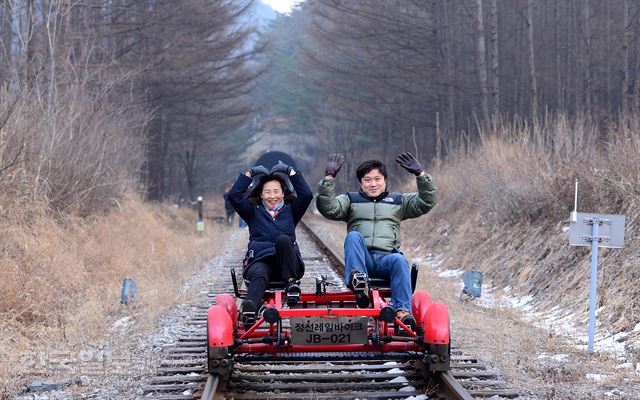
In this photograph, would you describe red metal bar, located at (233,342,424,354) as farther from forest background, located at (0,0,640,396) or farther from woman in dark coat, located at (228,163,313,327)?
forest background, located at (0,0,640,396)

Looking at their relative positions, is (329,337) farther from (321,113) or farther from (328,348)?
(321,113)

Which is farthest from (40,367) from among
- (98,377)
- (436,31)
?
(436,31)

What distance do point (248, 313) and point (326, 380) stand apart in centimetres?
80

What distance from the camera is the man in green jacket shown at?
6145 mm

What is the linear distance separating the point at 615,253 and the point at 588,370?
10.5 ft

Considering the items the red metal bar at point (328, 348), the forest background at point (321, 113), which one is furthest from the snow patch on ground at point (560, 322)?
the red metal bar at point (328, 348)

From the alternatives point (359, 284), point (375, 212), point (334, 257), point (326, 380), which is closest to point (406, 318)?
point (359, 284)

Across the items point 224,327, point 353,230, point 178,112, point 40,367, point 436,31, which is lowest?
point 40,367

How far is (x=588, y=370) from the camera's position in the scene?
21.3ft

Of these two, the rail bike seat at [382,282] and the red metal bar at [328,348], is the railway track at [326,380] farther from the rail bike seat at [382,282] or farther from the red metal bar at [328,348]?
the rail bike seat at [382,282]

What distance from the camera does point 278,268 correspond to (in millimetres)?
6340

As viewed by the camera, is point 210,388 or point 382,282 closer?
point 210,388

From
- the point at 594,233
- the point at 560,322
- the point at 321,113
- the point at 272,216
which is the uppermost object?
the point at 321,113

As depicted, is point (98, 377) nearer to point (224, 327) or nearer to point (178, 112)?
point (224, 327)
